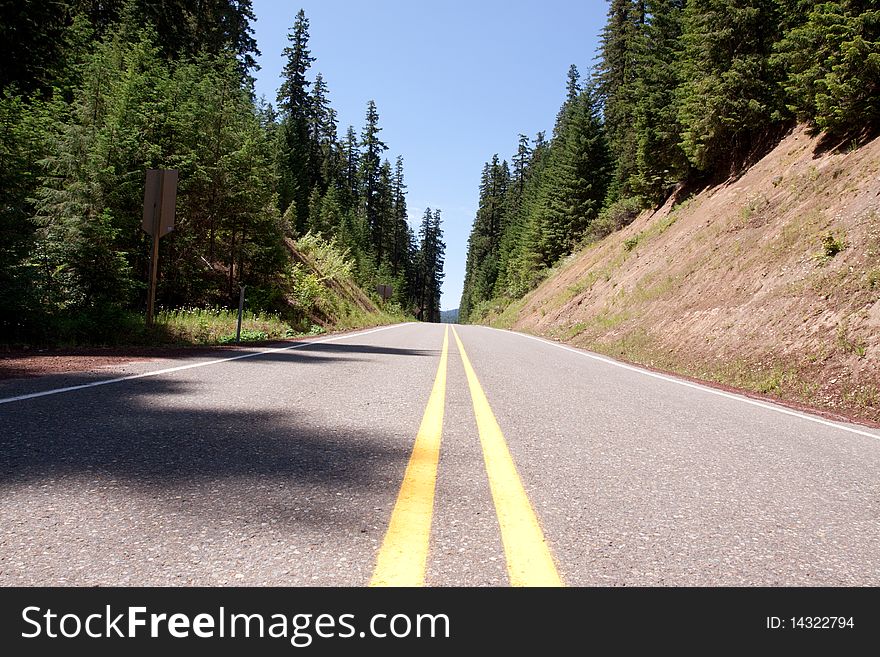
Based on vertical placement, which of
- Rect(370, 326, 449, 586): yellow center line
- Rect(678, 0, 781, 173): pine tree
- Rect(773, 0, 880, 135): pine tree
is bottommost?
Rect(370, 326, 449, 586): yellow center line

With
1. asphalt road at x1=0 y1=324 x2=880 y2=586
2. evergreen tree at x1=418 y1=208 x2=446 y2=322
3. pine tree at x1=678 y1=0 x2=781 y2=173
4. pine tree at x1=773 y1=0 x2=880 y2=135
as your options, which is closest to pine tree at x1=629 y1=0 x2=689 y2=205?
pine tree at x1=678 y1=0 x2=781 y2=173

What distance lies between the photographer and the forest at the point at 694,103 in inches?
572

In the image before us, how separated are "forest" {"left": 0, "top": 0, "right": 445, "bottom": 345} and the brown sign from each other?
81 cm

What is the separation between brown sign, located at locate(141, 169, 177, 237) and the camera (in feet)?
35.9

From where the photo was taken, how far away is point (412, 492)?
273 centimetres

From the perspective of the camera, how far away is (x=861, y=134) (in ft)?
50.1

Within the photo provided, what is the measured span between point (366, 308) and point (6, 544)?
3579 cm

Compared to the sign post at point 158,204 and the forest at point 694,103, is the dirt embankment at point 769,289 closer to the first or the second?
the forest at point 694,103

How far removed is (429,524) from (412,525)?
79 millimetres

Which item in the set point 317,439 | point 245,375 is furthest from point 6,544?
point 245,375

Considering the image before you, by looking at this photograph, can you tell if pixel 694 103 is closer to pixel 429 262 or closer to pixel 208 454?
pixel 208 454

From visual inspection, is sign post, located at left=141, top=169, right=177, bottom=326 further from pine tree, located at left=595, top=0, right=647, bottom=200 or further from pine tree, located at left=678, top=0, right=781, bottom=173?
pine tree, located at left=595, top=0, right=647, bottom=200

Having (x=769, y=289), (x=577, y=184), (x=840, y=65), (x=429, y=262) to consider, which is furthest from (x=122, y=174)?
(x=429, y=262)

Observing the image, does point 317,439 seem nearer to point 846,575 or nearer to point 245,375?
point 846,575
